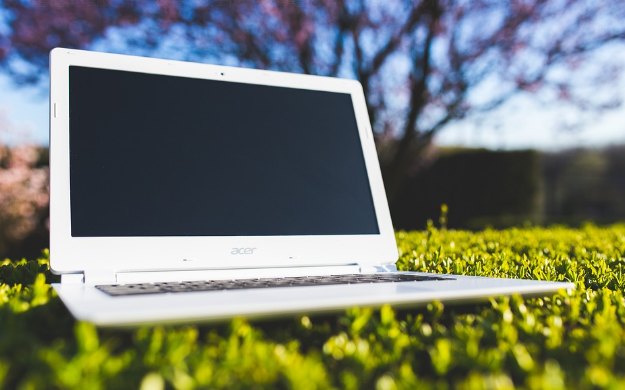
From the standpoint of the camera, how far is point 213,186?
2.48m

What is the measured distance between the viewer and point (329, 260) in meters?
2.62

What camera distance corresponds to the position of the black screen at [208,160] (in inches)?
91.3

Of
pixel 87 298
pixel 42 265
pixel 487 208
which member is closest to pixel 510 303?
pixel 87 298

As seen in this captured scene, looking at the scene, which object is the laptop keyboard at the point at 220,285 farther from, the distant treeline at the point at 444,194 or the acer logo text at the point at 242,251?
the distant treeline at the point at 444,194

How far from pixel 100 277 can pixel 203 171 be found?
Answer: 22.7 inches

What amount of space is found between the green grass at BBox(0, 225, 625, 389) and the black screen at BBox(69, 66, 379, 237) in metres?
0.48

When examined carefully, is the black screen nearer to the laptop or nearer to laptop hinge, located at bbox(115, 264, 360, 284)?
the laptop

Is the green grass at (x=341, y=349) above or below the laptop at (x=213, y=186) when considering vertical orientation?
below

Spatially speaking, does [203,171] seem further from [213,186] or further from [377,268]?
[377,268]

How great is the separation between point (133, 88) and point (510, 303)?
1634 millimetres

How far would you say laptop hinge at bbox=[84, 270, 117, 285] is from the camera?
7.13 feet

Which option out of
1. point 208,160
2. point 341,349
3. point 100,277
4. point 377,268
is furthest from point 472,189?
point 341,349

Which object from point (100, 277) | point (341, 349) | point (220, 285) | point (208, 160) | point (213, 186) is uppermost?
point (208, 160)

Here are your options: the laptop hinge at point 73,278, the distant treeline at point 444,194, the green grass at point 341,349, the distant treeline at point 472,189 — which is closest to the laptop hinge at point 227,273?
the laptop hinge at point 73,278
